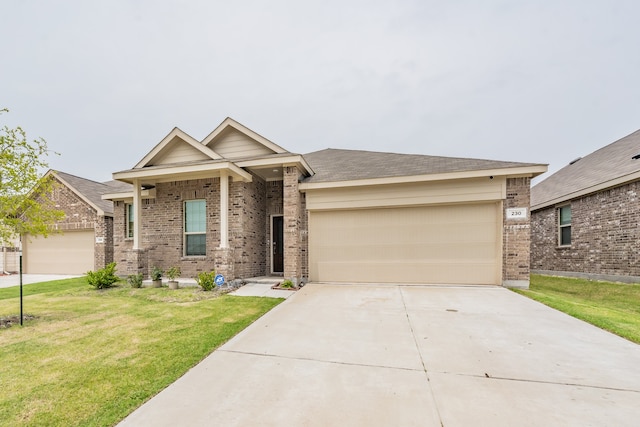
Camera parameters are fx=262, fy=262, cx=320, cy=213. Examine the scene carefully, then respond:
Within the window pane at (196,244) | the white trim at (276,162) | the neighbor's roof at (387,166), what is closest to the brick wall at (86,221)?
the window pane at (196,244)

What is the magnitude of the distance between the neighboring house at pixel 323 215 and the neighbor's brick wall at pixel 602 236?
4152mm

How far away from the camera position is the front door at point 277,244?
9578 mm

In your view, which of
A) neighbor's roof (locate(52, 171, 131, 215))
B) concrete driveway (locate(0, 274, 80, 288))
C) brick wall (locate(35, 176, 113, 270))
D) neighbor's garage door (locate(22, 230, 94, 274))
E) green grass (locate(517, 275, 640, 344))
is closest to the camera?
green grass (locate(517, 275, 640, 344))

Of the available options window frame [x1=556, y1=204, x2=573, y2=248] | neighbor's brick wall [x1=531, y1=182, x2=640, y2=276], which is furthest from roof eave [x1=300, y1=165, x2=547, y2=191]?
window frame [x1=556, y1=204, x2=573, y2=248]

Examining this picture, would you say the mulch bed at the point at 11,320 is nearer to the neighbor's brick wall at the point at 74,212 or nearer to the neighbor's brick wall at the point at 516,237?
the neighbor's brick wall at the point at 74,212

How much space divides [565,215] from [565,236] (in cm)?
91

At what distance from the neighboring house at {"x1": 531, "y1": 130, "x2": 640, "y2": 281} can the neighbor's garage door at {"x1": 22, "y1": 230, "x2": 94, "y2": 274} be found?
21468 mm

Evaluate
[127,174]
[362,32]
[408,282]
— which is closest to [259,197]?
[127,174]

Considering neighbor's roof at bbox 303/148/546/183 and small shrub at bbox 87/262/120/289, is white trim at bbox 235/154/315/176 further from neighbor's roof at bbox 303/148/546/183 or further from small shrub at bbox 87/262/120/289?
small shrub at bbox 87/262/120/289

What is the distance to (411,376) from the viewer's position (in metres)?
2.89

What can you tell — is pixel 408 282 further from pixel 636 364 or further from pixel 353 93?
pixel 353 93

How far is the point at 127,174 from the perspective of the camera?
8.64 metres

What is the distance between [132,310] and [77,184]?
1235cm

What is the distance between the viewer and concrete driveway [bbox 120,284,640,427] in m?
2.26
